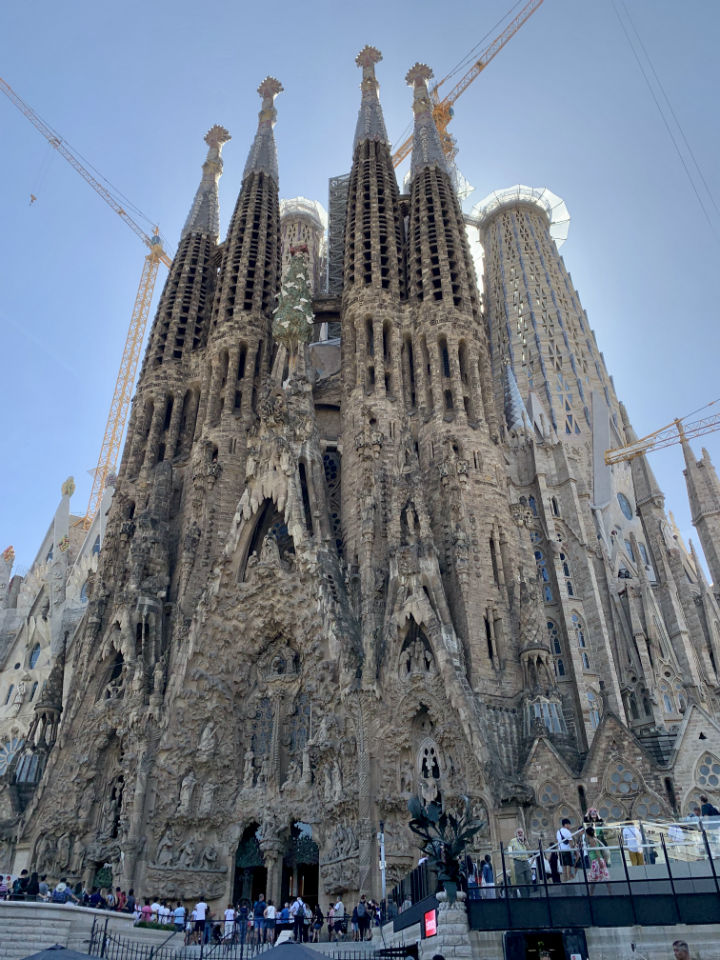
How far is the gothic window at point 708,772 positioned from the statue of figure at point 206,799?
15.3 metres

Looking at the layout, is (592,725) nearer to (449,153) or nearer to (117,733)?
(117,733)

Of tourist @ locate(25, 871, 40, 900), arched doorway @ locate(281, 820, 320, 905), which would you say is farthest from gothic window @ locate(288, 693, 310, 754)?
→ tourist @ locate(25, 871, 40, 900)

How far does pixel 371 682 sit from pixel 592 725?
898 cm

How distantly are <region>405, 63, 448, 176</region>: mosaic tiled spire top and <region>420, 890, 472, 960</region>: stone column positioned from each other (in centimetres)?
3810

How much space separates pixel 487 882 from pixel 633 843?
11.3 feet

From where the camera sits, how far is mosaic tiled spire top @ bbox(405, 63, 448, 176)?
41775 mm

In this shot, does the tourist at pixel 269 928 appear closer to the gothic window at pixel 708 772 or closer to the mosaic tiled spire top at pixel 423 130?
the gothic window at pixel 708 772

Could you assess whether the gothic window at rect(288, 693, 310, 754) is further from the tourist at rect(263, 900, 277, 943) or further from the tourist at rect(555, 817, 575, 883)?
the tourist at rect(555, 817, 575, 883)

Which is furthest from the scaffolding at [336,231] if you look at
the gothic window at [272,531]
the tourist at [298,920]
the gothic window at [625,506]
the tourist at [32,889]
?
the tourist at [32,889]

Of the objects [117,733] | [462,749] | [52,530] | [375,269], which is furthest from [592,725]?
[52,530]

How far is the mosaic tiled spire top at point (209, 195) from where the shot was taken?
45.4 metres

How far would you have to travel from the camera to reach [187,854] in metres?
24.2

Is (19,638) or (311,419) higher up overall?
(311,419)

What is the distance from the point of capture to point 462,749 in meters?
21.1
